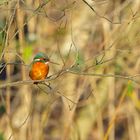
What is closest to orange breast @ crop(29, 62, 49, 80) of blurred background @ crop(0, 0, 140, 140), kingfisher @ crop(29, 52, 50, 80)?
kingfisher @ crop(29, 52, 50, 80)

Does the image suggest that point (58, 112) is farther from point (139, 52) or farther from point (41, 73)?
point (41, 73)

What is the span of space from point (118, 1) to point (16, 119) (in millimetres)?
1964

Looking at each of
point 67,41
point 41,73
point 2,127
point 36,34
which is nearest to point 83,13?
point 67,41

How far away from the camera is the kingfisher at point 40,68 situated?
371 centimetres

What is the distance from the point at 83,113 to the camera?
709cm

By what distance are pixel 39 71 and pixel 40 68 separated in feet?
0.07

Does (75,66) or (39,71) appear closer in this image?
(75,66)

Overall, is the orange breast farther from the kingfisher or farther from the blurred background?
the blurred background

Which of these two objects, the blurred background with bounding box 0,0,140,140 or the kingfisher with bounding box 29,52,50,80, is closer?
the kingfisher with bounding box 29,52,50,80

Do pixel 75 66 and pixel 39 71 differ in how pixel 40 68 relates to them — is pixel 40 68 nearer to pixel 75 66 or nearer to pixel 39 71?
A: pixel 39 71

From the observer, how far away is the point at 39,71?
3.70 meters

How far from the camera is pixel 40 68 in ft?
12.1

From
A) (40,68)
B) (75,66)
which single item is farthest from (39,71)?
(75,66)

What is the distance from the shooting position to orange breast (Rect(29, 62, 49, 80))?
3.71 m
